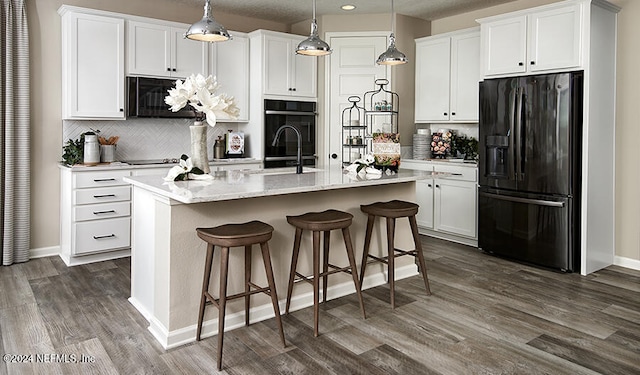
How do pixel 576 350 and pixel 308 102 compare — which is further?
pixel 308 102

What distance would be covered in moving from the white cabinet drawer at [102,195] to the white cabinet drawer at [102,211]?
47 mm

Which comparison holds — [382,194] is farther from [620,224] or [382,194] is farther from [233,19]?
[233,19]

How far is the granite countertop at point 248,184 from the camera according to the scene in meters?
2.56

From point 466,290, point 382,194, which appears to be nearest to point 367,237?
point 382,194

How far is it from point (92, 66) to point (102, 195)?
1228 mm

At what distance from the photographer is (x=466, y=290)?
3779 millimetres

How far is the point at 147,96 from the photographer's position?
491 cm

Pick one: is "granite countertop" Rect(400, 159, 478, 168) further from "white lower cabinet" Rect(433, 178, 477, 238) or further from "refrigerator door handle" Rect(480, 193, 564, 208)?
"refrigerator door handle" Rect(480, 193, 564, 208)

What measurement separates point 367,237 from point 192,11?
140 inches

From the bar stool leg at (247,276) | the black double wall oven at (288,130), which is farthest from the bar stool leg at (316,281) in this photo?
the black double wall oven at (288,130)

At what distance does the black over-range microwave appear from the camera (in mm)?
4816

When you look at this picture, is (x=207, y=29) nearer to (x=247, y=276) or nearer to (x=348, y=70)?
→ (x=247, y=276)

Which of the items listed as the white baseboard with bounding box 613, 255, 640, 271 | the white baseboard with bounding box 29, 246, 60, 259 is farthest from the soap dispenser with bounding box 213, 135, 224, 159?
the white baseboard with bounding box 613, 255, 640, 271

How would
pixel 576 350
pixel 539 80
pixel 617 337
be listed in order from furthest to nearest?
pixel 539 80, pixel 617 337, pixel 576 350
